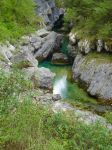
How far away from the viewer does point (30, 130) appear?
14.9 meters

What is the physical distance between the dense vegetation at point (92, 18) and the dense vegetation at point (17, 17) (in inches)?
261

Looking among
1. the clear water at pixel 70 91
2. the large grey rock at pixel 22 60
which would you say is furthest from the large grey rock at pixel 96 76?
the large grey rock at pixel 22 60

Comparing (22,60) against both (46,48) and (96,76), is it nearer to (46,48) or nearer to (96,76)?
(96,76)

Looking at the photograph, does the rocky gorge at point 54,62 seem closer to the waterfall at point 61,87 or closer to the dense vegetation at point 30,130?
the waterfall at point 61,87

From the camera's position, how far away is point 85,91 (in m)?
38.6

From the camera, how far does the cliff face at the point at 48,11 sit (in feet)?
238

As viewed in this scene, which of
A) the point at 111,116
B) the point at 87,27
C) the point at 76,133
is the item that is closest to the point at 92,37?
the point at 87,27

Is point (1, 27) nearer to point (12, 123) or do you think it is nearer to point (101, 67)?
point (101, 67)

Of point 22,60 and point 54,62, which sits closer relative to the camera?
point 22,60

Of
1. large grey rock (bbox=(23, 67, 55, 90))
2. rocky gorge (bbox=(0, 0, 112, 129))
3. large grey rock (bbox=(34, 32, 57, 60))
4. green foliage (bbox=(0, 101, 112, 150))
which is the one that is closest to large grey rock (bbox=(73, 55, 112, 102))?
rocky gorge (bbox=(0, 0, 112, 129))

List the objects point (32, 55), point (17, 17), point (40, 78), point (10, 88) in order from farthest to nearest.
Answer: point (17, 17)
point (32, 55)
point (40, 78)
point (10, 88)

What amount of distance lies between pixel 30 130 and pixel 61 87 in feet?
82.3

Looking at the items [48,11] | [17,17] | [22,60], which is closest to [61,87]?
[22,60]

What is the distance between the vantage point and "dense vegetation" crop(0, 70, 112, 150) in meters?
14.4
